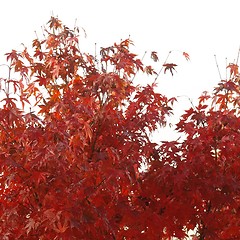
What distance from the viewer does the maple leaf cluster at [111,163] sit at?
4379mm

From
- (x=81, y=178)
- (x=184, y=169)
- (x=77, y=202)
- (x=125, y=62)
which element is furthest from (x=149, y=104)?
(x=77, y=202)

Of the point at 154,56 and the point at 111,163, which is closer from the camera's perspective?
the point at 111,163

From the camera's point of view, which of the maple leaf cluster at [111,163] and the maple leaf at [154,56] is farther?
the maple leaf at [154,56]

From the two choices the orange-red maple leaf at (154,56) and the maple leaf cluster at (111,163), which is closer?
the maple leaf cluster at (111,163)

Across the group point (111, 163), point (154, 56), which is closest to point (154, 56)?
point (154, 56)

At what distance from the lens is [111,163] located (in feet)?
14.8

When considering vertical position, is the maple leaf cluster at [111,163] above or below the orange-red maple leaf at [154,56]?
below

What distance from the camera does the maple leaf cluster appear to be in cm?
438

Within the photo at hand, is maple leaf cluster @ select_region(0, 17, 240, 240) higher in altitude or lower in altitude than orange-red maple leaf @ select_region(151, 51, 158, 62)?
lower

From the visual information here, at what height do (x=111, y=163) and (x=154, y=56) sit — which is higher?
(x=154, y=56)

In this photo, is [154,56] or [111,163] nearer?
[111,163]

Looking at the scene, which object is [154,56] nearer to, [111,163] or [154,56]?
[154,56]

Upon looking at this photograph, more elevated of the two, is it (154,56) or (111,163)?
(154,56)

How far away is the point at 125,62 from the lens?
5.29 meters
